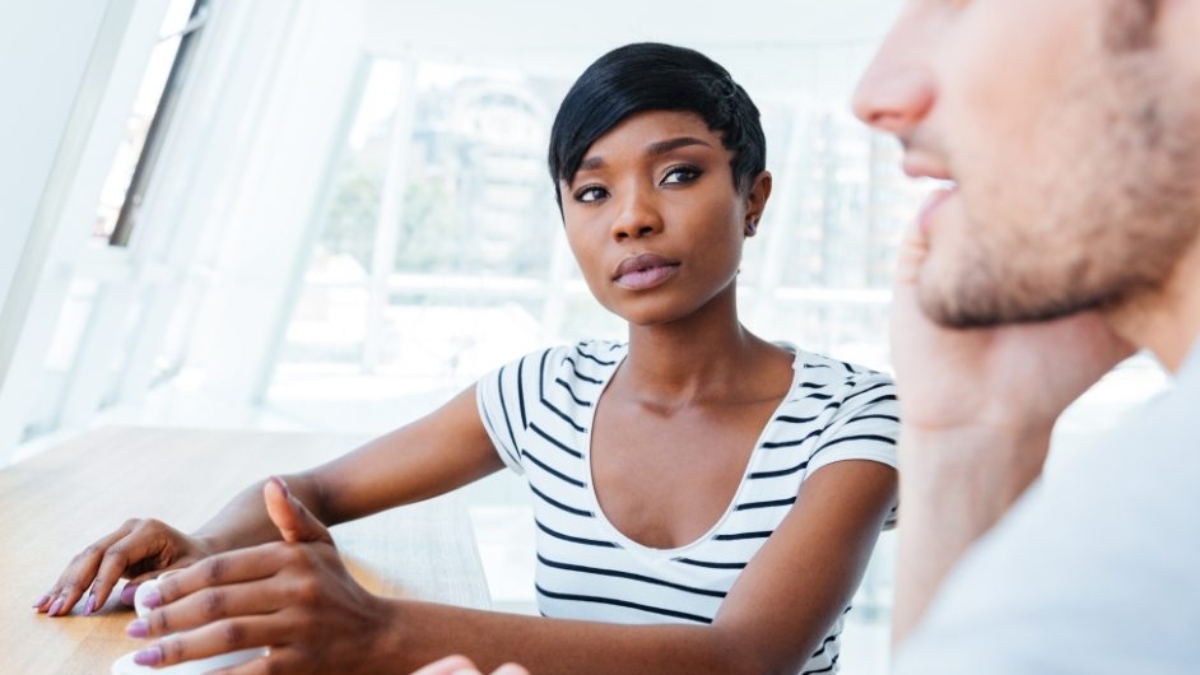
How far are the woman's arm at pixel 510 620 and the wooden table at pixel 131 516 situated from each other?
0.25m

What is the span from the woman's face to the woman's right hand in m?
0.58

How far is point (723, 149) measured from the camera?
157 cm

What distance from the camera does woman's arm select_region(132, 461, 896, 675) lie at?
98 centimetres

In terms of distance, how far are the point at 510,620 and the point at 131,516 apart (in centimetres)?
98

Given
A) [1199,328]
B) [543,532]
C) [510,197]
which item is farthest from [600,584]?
[510,197]

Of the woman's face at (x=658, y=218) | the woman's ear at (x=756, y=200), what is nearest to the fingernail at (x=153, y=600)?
the woman's face at (x=658, y=218)

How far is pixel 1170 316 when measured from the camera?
2.03 ft

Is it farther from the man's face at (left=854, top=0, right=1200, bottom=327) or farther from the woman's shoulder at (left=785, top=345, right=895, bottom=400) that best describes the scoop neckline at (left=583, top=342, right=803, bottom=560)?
the man's face at (left=854, top=0, right=1200, bottom=327)

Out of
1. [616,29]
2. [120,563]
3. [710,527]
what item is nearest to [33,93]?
[120,563]

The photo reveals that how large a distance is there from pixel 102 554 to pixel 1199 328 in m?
1.17

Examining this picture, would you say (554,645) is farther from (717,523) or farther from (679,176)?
(679,176)

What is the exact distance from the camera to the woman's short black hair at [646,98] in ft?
4.99

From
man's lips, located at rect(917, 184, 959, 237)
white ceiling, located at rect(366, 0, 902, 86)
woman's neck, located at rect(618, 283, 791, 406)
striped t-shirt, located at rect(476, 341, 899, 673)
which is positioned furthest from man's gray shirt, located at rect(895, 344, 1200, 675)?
white ceiling, located at rect(366, 0, 902, 86)

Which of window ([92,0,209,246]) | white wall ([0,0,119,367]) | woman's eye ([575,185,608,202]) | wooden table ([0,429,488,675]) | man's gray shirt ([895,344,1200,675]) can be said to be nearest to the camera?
man's gray shirt ([895,344,1200,675])
